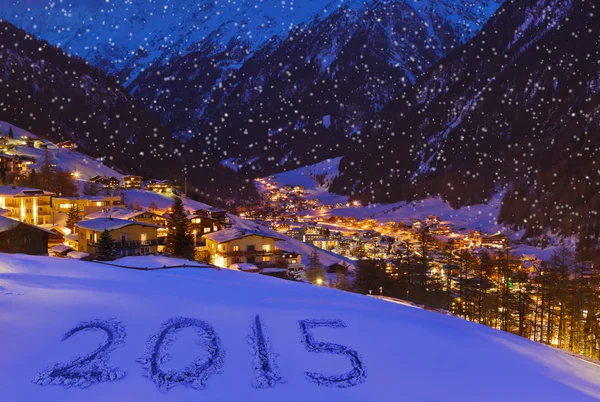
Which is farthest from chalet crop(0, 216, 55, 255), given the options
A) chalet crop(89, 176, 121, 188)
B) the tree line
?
chalet crop(89, 176, 121, 188)

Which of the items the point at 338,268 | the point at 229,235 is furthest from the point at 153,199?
the point at 338,268

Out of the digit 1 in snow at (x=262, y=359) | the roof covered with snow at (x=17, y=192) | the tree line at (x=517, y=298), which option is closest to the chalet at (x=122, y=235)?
the roof covered with snow at (x=17, y=192)

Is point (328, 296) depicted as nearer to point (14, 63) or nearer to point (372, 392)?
point (372, 392)

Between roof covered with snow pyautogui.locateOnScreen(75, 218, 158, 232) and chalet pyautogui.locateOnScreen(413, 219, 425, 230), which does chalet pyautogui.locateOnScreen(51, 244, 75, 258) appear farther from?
chalet pyautogui.locateOnScreen(413, 219, 425, 230)

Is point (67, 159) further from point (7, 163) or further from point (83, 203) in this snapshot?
point (83, 203)

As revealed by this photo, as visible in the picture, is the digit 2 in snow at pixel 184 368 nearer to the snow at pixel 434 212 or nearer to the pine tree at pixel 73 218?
the pine tree at pixel 73 218
